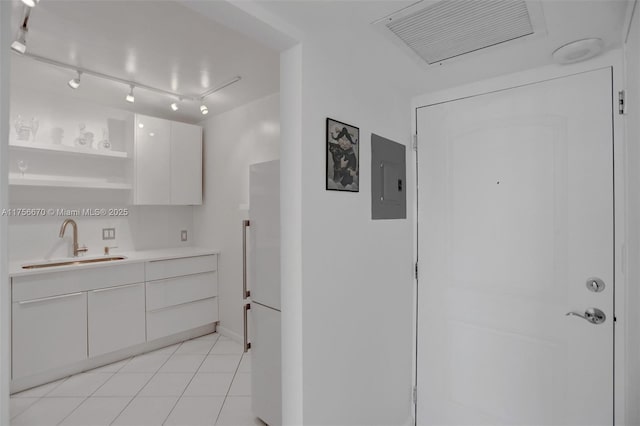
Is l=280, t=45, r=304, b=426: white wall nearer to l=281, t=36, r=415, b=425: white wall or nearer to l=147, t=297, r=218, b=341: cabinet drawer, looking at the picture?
l=281, t=36, r=415, b=425: white wall

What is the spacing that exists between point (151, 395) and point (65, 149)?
221 centimetres

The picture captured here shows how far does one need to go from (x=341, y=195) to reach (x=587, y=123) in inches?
51.0

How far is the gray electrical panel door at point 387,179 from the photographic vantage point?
184cm

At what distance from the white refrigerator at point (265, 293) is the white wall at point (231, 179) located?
3.40 feet

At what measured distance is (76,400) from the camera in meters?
2.39

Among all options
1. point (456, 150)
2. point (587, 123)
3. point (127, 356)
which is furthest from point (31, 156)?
point (587, 123)

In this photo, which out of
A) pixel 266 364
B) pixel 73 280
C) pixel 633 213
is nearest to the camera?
pixel 633 213

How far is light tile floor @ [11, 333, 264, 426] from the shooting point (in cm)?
218

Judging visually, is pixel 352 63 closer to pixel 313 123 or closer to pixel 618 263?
pixel 313 123

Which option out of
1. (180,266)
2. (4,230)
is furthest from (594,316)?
(180,266)

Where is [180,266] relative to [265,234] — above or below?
below

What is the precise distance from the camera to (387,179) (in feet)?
6.39

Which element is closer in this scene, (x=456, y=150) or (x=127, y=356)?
(x=456, y=150)

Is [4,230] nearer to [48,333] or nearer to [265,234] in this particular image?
[265,234]
